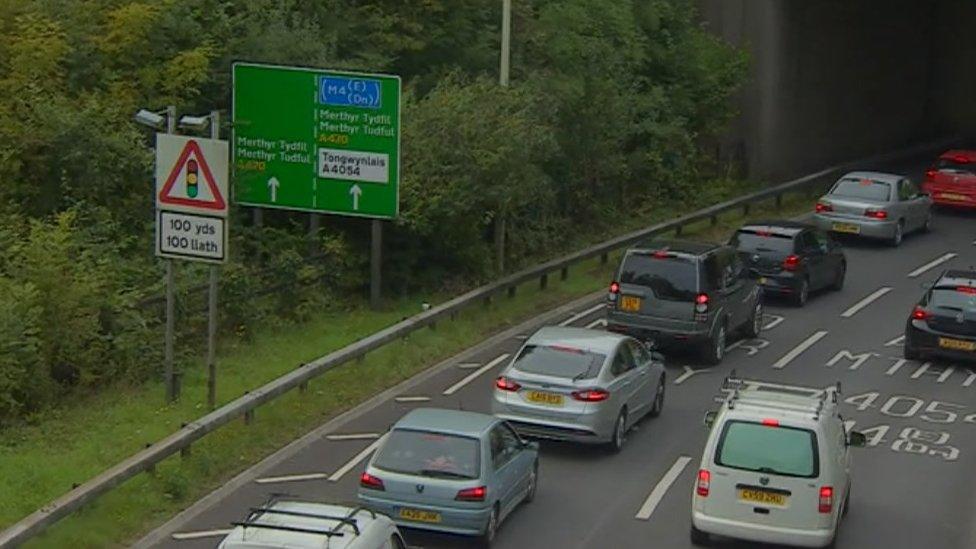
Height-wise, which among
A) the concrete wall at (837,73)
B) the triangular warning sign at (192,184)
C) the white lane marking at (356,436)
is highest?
the concrete wall at (837,73)

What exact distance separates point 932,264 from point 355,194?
14865 mm

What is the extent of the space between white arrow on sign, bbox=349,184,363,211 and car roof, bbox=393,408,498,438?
392 inches

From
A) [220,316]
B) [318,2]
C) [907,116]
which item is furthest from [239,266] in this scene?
[907,116]

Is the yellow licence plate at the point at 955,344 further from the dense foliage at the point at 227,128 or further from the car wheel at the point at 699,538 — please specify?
the car wheel at the point at 699,538

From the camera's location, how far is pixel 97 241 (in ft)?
85.5

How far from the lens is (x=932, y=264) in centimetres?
3712

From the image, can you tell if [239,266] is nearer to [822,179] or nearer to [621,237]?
[621,237]

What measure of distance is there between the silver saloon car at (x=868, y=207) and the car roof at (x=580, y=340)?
16.4 m

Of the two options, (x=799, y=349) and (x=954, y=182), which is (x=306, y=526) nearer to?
(x=799, y=349)

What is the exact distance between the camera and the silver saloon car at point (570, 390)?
21.4m

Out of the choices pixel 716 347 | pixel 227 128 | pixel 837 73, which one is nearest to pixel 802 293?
pixel 716 347

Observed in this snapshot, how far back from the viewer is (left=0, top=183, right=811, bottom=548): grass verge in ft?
59.7

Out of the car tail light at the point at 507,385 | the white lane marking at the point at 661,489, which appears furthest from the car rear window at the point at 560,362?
the white lane marking at the point at 661,489

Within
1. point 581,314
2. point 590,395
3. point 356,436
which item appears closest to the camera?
point 590,395
